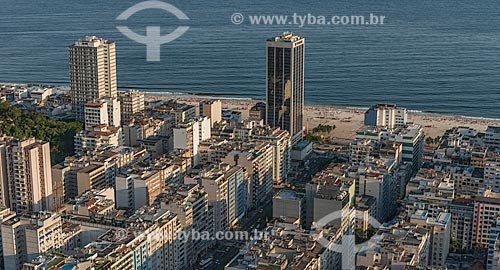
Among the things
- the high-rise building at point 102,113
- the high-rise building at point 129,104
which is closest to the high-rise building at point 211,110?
the high-rise building at point 129,104

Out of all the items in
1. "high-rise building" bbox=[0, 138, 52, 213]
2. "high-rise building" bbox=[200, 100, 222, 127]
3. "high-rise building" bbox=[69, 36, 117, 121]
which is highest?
"high-rise building" bbox=[69, 36, 117, 121]

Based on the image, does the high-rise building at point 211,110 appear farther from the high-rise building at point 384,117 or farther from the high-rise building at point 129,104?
the high-rise building at point 384,117

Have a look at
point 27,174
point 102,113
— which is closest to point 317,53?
point 102,113

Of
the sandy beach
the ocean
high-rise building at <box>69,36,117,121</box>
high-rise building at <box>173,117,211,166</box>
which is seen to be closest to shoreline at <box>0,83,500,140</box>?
the sandy beach

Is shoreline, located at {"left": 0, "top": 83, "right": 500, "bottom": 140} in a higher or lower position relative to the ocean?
lower

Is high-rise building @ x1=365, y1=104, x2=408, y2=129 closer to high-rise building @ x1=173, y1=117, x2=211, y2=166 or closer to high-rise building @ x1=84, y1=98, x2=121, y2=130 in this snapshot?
high-rise building @ x1=173, y1=117, x2=211, y2=166

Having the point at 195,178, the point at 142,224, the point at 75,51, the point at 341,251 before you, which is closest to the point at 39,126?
the point at 75,51
